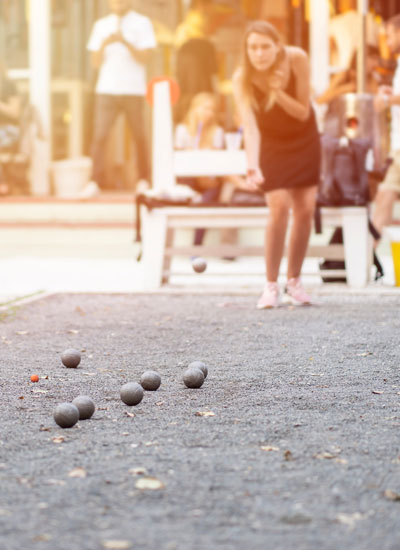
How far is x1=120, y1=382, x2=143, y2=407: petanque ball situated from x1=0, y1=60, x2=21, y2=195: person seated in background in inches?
349

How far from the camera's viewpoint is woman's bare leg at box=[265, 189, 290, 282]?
6695 mm

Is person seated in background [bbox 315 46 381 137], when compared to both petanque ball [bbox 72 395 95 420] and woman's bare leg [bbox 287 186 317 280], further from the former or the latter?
petanque ball [bbox 72 395 95 420]

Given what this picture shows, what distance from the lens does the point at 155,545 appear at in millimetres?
2322

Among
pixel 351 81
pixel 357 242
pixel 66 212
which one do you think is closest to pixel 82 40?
pixel 66 212

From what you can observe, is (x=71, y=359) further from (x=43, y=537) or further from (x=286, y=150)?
(x=286, y=150)

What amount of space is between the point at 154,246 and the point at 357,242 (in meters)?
1.46

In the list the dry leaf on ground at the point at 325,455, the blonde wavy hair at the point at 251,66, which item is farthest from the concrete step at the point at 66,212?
the dry leaf on ground at the point at 325,455

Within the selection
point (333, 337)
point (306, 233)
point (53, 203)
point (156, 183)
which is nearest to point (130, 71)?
point (53, 203)

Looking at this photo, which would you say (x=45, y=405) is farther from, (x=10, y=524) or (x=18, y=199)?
(x=18, y=199)

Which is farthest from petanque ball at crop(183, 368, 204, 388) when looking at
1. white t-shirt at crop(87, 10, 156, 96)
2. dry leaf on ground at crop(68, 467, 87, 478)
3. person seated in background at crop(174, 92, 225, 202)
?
white t-shirt at crop(87, 10, 156, 96)

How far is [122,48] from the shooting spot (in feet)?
39.3

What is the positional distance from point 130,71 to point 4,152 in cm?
175

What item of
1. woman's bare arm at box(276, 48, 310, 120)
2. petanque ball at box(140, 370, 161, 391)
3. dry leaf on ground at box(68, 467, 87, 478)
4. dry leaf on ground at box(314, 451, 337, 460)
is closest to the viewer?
dry leaf on ground at box(68, 467, 87, 478)

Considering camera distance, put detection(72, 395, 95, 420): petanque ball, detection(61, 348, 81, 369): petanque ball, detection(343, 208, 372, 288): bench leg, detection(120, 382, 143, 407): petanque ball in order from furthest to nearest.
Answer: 1. detection(343, 208, 372, 288): bench leg
2. detection(61, 348, 81, 369): petanque ball
3. detection(120, 382, 143, 407): petanque ball
4. detection(72, 395, 95, 420): petanque ball
